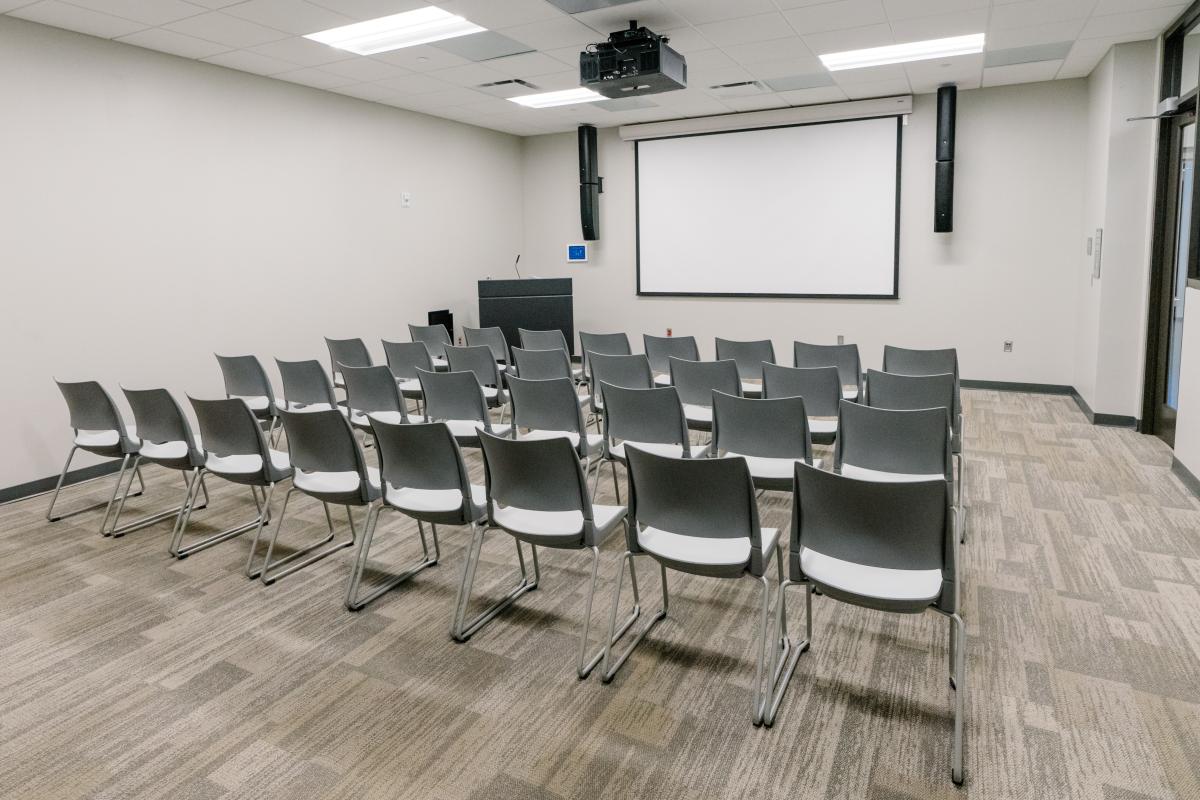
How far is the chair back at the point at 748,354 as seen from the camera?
5914 mm

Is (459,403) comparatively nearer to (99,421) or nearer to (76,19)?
(99,421)

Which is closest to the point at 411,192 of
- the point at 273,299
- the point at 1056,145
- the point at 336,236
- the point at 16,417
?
the point at 336,236

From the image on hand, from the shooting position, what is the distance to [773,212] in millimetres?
9312

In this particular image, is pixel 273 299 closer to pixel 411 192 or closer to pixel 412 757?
pixel 411 192

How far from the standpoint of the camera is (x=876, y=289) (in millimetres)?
8914

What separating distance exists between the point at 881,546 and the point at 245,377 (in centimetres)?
468

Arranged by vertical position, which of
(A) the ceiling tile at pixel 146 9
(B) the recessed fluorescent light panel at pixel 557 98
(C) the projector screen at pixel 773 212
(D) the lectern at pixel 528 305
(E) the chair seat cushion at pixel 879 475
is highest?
(B) the recessed fluorescent light panel at pixel 557 98

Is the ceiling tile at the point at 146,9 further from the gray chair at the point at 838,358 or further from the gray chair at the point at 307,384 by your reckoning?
the gray chair at the point at 838,358

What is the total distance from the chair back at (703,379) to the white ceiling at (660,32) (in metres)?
2.46

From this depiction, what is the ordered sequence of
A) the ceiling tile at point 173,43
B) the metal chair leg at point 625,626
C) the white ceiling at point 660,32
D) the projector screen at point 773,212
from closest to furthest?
the metal chair leg at point 625,626
the white ceiling at point 660,32
the ceiling tile at point 173,43
the projector screen at point 773,212

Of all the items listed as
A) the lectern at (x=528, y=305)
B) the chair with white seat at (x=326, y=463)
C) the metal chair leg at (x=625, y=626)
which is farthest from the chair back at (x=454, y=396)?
the lectern at (x=528, y=305)

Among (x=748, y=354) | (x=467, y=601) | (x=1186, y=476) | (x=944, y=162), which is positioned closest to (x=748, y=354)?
(x=748, y=354)

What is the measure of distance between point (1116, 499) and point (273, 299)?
693cm

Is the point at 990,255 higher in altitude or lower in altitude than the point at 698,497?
higher
